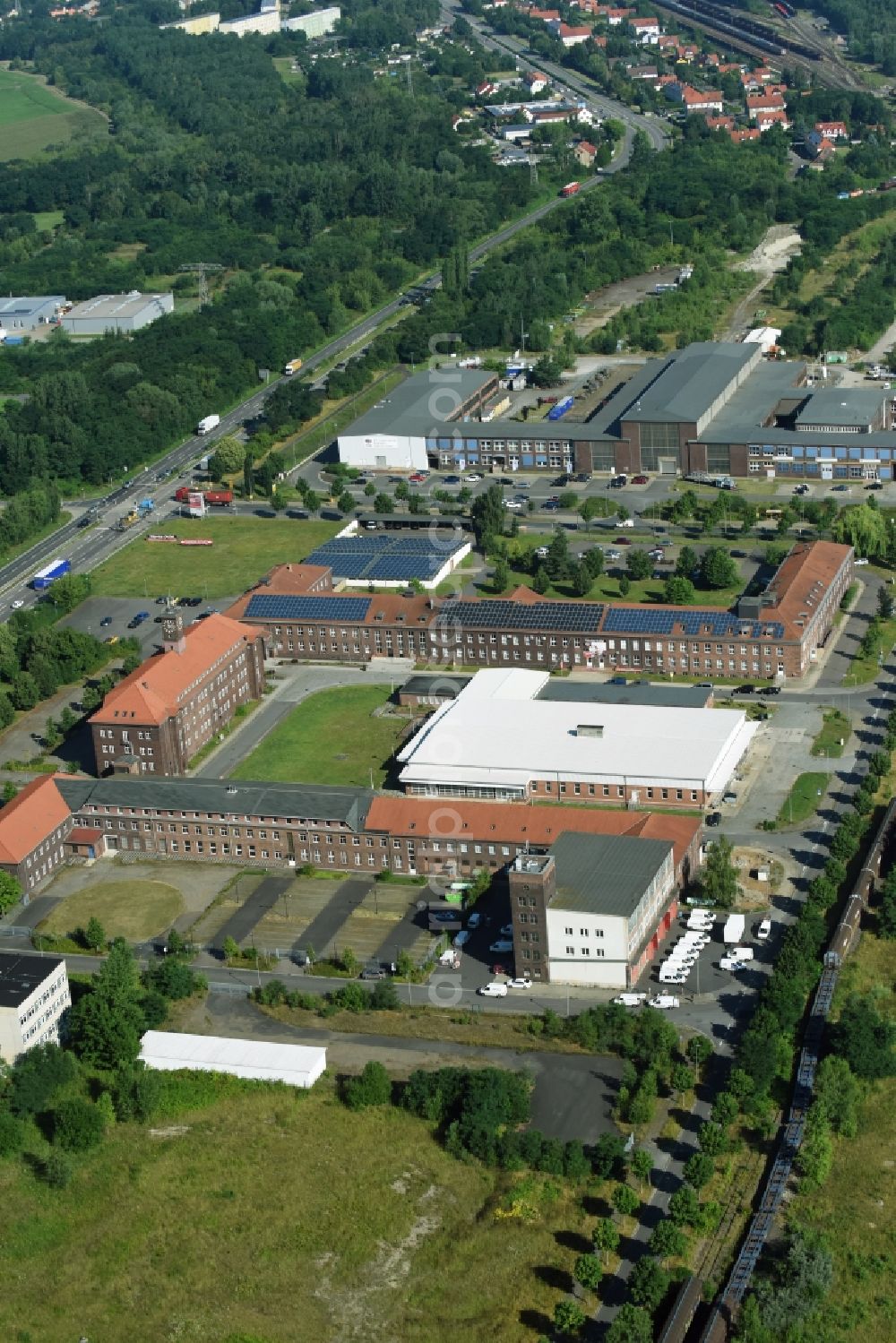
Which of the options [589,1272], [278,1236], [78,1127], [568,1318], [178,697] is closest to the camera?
[568,1318]

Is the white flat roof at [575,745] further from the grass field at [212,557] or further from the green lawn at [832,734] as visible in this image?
the grass field at [212,557]

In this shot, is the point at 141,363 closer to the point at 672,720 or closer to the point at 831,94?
the point at 672,720

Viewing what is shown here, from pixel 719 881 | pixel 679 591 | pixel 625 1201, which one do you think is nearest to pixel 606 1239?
pixel 625 1201

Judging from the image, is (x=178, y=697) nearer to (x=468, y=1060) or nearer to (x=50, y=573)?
(x=468, y=1060)

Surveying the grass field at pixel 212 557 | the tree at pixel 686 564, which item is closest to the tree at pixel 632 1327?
the tree at pixel 686 564

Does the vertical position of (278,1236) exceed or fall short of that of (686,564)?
it exceeds it

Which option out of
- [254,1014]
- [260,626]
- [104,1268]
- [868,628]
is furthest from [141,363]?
[104,1268]
